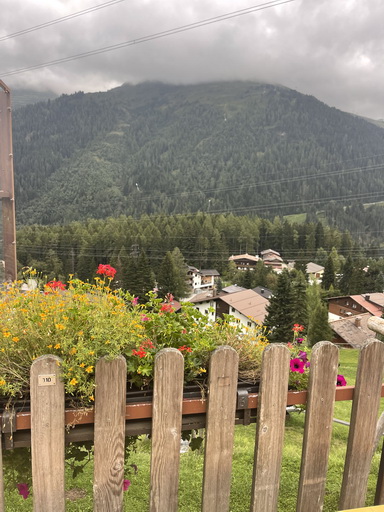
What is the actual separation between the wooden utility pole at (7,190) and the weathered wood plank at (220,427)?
10.9 ft

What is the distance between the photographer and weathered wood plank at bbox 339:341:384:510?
1926 millimetres

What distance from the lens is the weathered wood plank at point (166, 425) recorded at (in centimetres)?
167

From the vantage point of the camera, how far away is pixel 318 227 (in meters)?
94.8

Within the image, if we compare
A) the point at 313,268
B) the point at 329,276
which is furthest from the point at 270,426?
the point at 313,268

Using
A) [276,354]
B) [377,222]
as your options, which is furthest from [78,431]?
[377,222]

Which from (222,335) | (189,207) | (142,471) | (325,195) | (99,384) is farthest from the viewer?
(325,195)

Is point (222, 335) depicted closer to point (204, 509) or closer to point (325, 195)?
point (204, 509)

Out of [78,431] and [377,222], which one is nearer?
[78,431]

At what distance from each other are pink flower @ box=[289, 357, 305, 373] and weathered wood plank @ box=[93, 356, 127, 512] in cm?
83

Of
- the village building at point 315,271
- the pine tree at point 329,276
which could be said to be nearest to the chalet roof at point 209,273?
the village building at point 315,271

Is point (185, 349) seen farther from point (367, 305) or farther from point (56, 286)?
point (367, 305)

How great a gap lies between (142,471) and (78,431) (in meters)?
1.72

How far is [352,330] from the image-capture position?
3872 cm

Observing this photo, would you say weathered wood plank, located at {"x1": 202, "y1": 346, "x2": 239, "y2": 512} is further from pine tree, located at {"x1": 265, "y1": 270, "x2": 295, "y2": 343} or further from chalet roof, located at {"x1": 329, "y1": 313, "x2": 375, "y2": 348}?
chalet roof, located at {"x1": 329, "y1": 313, "x2": 375, "y2": 348}
